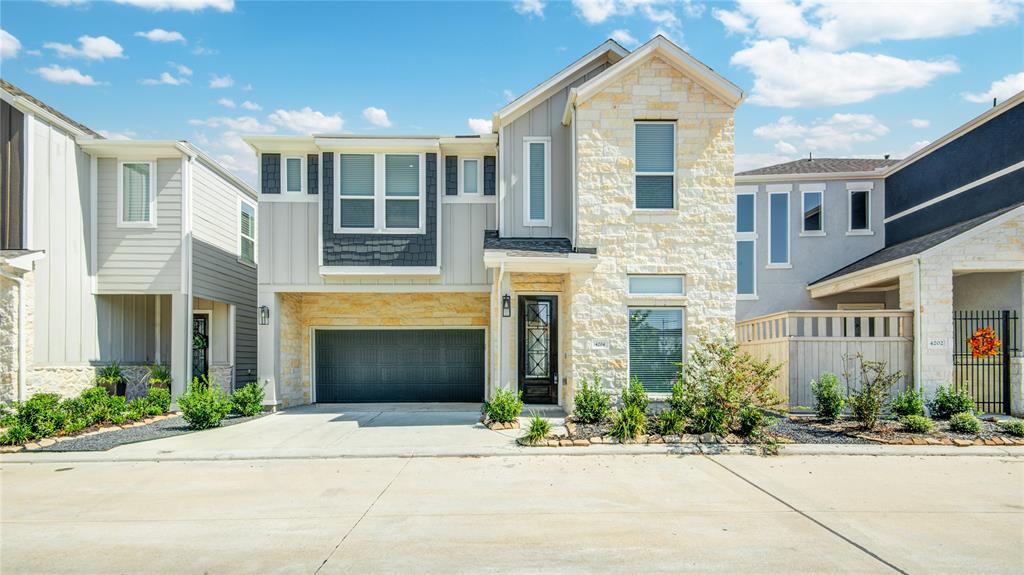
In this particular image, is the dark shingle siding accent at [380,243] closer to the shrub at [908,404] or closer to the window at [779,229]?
the shrub at [908,404]

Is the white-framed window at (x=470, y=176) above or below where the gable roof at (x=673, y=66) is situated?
below

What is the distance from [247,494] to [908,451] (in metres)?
9.08

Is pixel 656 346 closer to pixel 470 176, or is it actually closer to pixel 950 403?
pixel 950 403

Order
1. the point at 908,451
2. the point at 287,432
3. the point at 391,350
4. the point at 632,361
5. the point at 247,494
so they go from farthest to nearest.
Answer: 1. the point at 391,350
2. the point at 632,361
3. the point at 287,432
4. the point at 908,451
5. the point at 247,494

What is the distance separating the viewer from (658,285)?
12.9m

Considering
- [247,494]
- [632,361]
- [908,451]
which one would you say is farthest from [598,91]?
[247,494]

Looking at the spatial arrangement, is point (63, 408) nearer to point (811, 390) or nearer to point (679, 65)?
point (679, 65)

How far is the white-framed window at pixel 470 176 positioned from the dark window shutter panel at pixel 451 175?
0.09 meters

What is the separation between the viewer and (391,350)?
669 inches

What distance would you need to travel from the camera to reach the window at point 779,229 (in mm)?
18828

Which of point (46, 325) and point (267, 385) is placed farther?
point (267, 385)

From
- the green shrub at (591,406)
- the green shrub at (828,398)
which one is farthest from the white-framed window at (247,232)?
the green shrub at (828,398)

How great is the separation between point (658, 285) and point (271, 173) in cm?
863

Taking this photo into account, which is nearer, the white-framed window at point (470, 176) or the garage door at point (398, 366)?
the white-framed window at point (470, 176)
